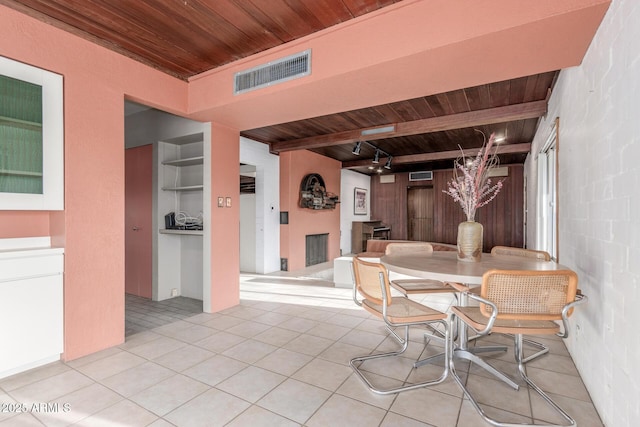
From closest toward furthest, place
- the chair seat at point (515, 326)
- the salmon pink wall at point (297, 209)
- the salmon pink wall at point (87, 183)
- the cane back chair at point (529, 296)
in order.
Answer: the cane back chair at point (529, 296) < the chair seat at point (515, 326) < the salmon pink wall at point (87, 183) < the salmon pink wall at point (297, 209)

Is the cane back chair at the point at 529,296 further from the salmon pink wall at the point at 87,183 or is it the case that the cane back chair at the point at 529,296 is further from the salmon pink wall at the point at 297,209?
the salmon pink wall at the point at 297,209

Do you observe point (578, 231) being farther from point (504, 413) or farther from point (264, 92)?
point (264, 92)

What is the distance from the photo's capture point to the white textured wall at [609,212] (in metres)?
1.41

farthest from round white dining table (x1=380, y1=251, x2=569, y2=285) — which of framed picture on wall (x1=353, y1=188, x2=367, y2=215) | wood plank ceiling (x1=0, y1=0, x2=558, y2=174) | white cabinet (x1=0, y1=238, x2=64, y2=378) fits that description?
framed picture on wall (x1=353, y1=188, x2=367, y2=215)

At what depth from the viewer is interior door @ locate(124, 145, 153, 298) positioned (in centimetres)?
441

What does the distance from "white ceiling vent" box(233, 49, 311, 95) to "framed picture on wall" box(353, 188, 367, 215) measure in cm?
708

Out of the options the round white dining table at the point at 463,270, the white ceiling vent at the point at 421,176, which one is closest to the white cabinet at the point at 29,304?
the round white dining table at the point at 463,270

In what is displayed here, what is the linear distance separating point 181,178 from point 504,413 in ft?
15.0

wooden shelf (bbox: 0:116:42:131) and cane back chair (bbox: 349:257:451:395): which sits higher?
wooden shelf (bbox: 0:116:42:131)

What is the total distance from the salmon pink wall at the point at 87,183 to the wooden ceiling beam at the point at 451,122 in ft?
10.7

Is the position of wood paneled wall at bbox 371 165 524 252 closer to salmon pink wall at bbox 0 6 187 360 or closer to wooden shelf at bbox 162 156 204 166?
wooden shelf at bbox 162 156 204 166

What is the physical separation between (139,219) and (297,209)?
10.2ft

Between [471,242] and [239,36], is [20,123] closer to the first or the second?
[239,36]

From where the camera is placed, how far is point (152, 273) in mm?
4340
